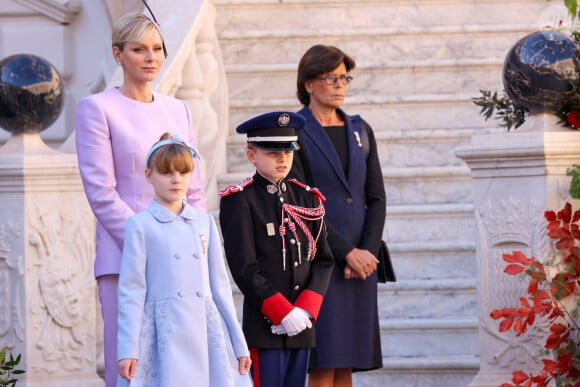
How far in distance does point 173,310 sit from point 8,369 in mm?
1780

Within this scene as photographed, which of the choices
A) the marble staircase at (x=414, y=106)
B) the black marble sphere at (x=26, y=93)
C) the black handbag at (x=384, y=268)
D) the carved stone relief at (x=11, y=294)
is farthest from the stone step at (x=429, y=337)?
the black marble sphere at (x=26, y=93)

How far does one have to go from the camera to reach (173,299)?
502cm

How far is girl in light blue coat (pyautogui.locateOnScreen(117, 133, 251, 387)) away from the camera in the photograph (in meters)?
4.95

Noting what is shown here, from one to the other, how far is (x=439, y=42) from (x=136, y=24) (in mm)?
4719

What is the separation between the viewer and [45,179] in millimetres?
6758

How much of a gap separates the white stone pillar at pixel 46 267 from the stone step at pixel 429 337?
1717mm

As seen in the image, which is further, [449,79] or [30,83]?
[449,79]

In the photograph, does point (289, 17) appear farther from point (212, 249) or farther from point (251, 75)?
point (212, 249)

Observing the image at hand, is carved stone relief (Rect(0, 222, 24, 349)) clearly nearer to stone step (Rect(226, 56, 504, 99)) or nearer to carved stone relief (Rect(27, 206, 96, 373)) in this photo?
carved stone relief (Rect(27, 206, 96, 373))

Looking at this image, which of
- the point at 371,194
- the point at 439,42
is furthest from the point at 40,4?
the point at 371,194

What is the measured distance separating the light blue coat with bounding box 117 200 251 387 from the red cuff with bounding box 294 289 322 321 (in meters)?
0.61

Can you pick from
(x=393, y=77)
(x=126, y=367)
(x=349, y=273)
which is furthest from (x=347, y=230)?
(x=393, y=77)

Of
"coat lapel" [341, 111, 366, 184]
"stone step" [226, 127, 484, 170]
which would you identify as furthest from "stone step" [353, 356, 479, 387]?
"stone step" [226, 127, 484, 170]

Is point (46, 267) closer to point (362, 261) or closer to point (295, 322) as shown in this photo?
point (362, 261)
